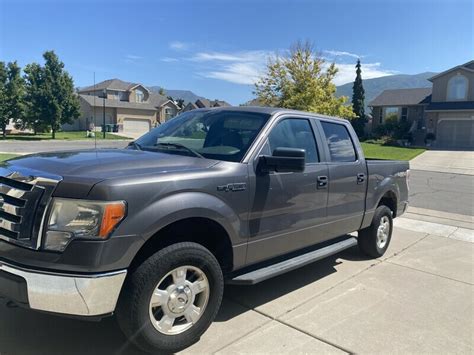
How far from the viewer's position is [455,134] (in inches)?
1540

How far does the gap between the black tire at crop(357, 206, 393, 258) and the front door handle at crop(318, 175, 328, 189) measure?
1587 mm

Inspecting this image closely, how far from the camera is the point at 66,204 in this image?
2.65 meters

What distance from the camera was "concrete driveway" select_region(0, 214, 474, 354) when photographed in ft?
10.8

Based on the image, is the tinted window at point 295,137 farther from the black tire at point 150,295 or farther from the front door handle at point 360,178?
the black tire at point 150,295

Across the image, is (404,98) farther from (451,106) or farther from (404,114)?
(451,106)

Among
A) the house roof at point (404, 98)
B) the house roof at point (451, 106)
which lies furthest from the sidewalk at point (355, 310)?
the house roof at point (404, 98)

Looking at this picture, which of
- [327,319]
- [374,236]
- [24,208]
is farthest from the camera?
[374,236]

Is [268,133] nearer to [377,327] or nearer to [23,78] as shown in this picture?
[377,327]

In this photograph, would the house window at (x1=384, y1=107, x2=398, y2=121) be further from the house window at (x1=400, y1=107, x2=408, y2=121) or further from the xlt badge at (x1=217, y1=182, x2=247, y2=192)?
the xlt badge at (x1=217, y1=182, x2=247, y2=192)

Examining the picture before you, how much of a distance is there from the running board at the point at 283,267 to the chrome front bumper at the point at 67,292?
1.27 metres

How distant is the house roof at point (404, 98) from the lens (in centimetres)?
4416

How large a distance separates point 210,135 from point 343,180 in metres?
1.73

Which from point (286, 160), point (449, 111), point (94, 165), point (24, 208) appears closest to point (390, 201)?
point (286, 160)

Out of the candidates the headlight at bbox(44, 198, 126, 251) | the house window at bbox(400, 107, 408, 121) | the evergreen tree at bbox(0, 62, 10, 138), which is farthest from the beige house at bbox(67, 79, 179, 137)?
Result: the headlight at bbox(44, 198, 126, 251)
